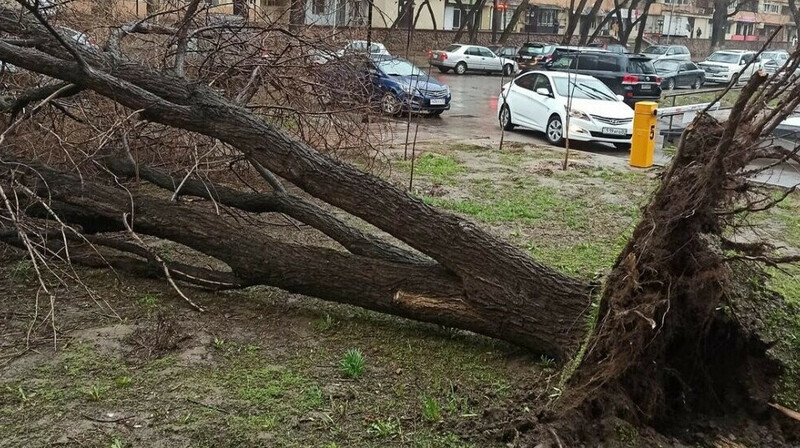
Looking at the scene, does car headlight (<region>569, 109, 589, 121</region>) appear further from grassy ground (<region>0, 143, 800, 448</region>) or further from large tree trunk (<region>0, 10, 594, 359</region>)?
large tree trunk (<region>0, 10, 594, 359</region>)

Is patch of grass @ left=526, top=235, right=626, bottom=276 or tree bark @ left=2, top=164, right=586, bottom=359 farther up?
tree bark @ left=2, top=164, right=586, bottom=359

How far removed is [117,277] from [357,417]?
2746mm

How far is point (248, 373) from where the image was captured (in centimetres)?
412

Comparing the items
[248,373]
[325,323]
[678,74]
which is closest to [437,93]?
[325,323]

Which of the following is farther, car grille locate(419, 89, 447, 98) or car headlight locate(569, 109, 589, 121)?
car grille locate(419, 89, 447, 98)

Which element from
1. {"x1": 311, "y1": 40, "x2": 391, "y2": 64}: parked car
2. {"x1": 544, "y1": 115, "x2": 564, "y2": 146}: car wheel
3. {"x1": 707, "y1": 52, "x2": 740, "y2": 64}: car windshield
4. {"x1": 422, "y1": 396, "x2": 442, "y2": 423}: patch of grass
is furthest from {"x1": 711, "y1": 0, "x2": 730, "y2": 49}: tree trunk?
{"x1": 422, "y1": 396, "x2": 442, "y2": 423}: patch of grass

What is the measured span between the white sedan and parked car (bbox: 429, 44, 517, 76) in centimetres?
1897

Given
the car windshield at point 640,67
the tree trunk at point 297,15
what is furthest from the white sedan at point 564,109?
the car windshield at point 640,67

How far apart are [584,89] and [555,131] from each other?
3.70 feet

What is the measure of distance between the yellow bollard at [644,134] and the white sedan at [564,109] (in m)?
1.60

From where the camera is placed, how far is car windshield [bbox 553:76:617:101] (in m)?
14.6

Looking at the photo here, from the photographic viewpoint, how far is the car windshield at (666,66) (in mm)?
31078

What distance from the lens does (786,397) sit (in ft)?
12.9

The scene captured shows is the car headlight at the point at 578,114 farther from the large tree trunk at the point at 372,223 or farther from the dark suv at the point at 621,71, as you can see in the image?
the large tree trunk at the point at 372,223
